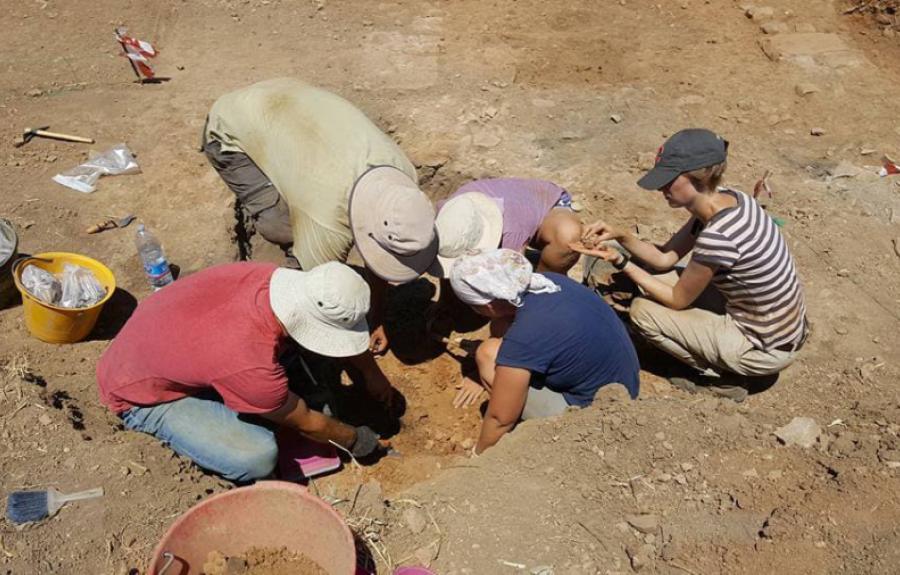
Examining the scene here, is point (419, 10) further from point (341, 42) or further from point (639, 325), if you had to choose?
point (639, 325)

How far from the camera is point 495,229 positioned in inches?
148

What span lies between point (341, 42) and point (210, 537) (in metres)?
5.38

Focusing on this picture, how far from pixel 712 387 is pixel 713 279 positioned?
2.33 ft

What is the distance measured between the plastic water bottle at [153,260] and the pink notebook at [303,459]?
133 cm

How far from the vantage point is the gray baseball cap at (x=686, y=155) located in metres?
3.27

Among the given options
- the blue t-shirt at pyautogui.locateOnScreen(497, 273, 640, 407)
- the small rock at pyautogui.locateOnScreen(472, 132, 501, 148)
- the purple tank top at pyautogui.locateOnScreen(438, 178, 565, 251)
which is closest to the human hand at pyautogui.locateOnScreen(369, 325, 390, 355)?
the purple tank top at pyautogui.locateOnScreen(438, 178, 565, 251)

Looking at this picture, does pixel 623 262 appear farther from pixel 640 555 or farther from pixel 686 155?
pixel 640 555

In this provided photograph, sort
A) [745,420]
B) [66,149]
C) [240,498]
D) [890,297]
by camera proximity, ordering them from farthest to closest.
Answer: [66,149]
[890,297]
[745,420]
[240,498]

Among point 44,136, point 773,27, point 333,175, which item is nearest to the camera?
point 333,175

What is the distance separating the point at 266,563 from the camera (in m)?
2.90

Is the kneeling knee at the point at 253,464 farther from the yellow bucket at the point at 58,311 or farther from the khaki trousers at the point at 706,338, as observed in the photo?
the khaki trousers at the point at 706,338

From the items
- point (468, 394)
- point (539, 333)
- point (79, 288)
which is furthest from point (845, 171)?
point (79, 288)

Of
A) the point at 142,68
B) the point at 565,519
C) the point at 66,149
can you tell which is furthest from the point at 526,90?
the point at 565,519

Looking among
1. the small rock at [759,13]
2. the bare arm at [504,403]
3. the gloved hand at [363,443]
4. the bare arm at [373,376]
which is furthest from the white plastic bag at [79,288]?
the small rock at [759,13]
